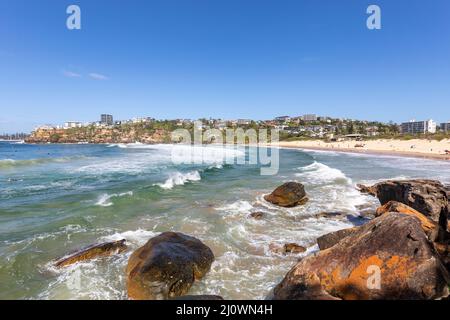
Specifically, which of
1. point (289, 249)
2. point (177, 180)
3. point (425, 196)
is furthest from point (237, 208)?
point (177, 180)

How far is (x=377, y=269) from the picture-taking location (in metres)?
5.68

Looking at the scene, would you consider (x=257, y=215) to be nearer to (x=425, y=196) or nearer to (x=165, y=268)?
(x=425, y=196)

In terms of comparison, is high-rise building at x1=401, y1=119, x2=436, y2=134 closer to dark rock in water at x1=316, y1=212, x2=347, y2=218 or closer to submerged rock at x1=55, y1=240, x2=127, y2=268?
dark rock in water at x1=316, y1=212, x2=347, y2=218

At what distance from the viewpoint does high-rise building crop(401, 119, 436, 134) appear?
578 ft

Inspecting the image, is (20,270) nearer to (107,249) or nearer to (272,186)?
(107,249)

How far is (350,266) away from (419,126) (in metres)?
213

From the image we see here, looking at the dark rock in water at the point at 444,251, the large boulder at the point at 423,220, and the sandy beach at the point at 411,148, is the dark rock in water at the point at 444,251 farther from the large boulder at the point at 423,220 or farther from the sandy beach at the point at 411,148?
the sandy beach at the point at 411,148

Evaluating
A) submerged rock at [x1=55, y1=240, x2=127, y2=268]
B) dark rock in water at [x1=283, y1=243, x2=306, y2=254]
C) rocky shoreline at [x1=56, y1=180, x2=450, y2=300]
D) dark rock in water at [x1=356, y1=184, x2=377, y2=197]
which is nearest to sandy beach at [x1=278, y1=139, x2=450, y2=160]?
dark rock in water at [x1=356, y1=184, x2=377, y2=197]
